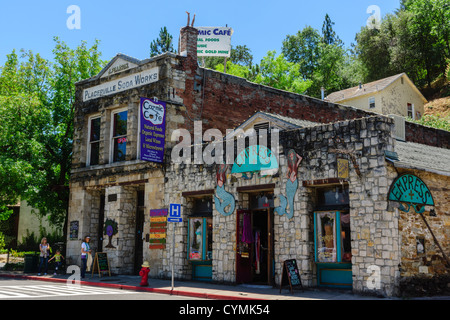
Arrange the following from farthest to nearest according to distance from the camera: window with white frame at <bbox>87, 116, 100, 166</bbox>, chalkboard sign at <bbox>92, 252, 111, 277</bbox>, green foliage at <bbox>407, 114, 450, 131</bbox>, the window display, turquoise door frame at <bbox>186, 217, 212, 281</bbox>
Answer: green foliage at <bbox>407, 114, 450, 131</bbox>
window with white frame at <bbox>87, 116, 100, 166</bbox>
chalkboard sign at <bbox>92, 252, 111, 277</bbox>
turquoise door frame at <bbox>186, 217, 212, 281</bbox>
the window display

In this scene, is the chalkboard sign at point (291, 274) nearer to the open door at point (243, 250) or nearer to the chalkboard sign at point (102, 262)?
the open door at point (243, 250)

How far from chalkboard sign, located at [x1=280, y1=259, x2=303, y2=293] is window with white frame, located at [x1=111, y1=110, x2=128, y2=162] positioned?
10357 mm

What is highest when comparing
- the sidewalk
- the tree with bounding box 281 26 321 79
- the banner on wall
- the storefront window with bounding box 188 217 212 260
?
the tree with bounding box 281 26 321 79

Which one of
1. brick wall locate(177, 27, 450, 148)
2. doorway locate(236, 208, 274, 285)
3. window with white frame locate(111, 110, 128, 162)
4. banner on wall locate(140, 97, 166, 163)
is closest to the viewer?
doorway locate(236, 208, 274, 285)

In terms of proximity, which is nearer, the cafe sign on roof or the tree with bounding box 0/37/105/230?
the cafe sign on roof

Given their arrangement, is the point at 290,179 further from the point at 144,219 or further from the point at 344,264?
the point at 144,219

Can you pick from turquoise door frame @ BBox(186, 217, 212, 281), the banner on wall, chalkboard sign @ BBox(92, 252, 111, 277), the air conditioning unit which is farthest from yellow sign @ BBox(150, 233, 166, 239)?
the air conditioning unit

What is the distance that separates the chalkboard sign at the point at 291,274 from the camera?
13445mm

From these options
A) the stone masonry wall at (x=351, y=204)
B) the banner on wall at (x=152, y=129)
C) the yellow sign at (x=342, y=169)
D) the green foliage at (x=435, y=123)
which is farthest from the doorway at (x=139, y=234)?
the green foliage at (x=435, y=123)

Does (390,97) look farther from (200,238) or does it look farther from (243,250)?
(243,250)

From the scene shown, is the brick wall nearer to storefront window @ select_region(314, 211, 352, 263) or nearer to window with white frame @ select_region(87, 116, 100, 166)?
window with white frame @ select_region(87, 116, 100, 166)

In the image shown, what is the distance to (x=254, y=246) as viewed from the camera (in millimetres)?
16625

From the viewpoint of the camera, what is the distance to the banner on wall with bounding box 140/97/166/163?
1819 cm
